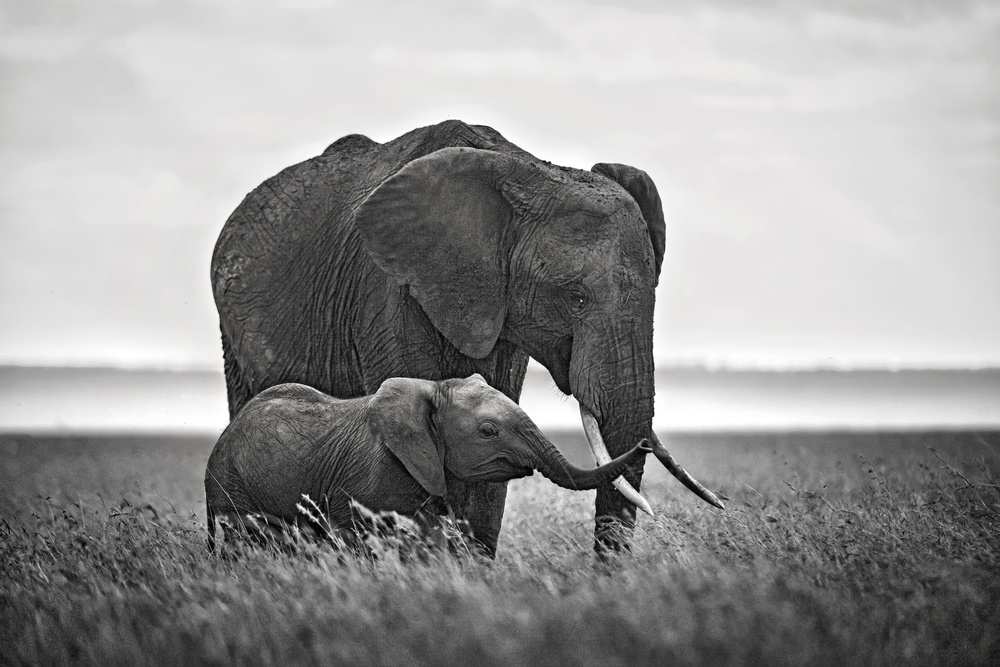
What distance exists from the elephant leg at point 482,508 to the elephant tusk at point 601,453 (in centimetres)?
75

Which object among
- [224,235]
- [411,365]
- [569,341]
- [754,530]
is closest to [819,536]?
[754,530]

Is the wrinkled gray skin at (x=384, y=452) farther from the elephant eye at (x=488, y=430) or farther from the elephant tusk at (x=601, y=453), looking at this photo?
the elephant tusk at (x=601, y=453)

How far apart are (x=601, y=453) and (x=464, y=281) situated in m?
1.71

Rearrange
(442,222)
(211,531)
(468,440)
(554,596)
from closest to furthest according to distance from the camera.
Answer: (554,596) → (468,440) → (211,531) → (442,222)

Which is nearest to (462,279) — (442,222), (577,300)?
(442,222)

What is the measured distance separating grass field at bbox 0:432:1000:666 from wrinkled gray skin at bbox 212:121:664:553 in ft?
3.91

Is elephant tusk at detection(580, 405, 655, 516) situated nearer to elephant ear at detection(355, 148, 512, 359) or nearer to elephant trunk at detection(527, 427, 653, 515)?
elephant trunk at detection(527, 427, 653, 515)

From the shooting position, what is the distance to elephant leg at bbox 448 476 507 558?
1119 cm

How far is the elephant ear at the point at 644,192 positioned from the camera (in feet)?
41.6

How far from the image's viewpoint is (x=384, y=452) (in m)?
10.6

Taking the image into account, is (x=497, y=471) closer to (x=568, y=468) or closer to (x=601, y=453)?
(x=568, y=468)

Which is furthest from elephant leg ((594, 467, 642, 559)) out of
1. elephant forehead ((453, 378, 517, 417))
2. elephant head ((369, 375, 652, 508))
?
elephant forehead ((453, 378, 517, 417))

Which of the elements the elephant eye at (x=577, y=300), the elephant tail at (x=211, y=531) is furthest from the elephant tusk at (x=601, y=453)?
the elephant tail at (x=211, y=531)

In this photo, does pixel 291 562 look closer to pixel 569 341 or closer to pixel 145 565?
pixel 145 565
